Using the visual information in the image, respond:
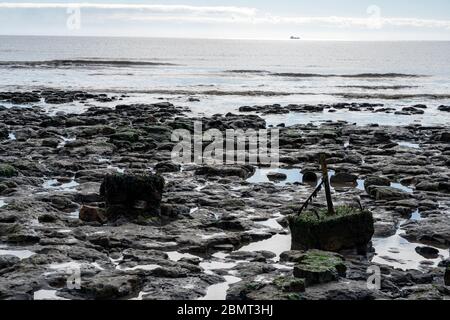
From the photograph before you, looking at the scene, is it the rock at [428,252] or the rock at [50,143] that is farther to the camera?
the rock at [50,143]

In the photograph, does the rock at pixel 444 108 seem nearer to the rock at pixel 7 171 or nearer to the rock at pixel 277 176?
the rock at pixel 277 176

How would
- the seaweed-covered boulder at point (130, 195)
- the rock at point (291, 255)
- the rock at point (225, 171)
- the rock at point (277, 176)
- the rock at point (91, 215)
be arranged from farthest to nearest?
the rock at point (225, 171) < the rock at point (277, 176) < the seaweed-covered boulder at point (130, 195) < the rock at point (91, 215) < the rock at point (291, 255)

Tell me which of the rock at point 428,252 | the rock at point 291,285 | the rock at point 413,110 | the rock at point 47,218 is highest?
the rock at point 291,285

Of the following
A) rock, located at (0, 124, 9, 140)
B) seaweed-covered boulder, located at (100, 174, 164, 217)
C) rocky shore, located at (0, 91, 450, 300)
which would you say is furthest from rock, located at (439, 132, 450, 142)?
rock, located at (0, 124, 9, 140)

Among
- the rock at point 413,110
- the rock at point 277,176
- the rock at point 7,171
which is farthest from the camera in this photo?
the rock at point 413,110

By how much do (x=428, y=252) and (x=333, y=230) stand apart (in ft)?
5.56

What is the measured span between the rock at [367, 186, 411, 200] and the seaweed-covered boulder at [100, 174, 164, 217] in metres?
5.19

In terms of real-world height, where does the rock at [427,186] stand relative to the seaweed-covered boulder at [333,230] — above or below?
below

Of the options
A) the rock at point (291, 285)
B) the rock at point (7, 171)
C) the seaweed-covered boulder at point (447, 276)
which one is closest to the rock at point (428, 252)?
the seaweed-covered boulder at point (447, 276)

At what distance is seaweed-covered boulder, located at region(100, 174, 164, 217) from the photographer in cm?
1233

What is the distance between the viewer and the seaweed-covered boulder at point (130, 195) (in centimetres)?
1233

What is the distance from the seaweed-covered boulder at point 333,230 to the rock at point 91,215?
3.75 metres

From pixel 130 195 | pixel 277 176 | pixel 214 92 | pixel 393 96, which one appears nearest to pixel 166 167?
pixel 277 176
